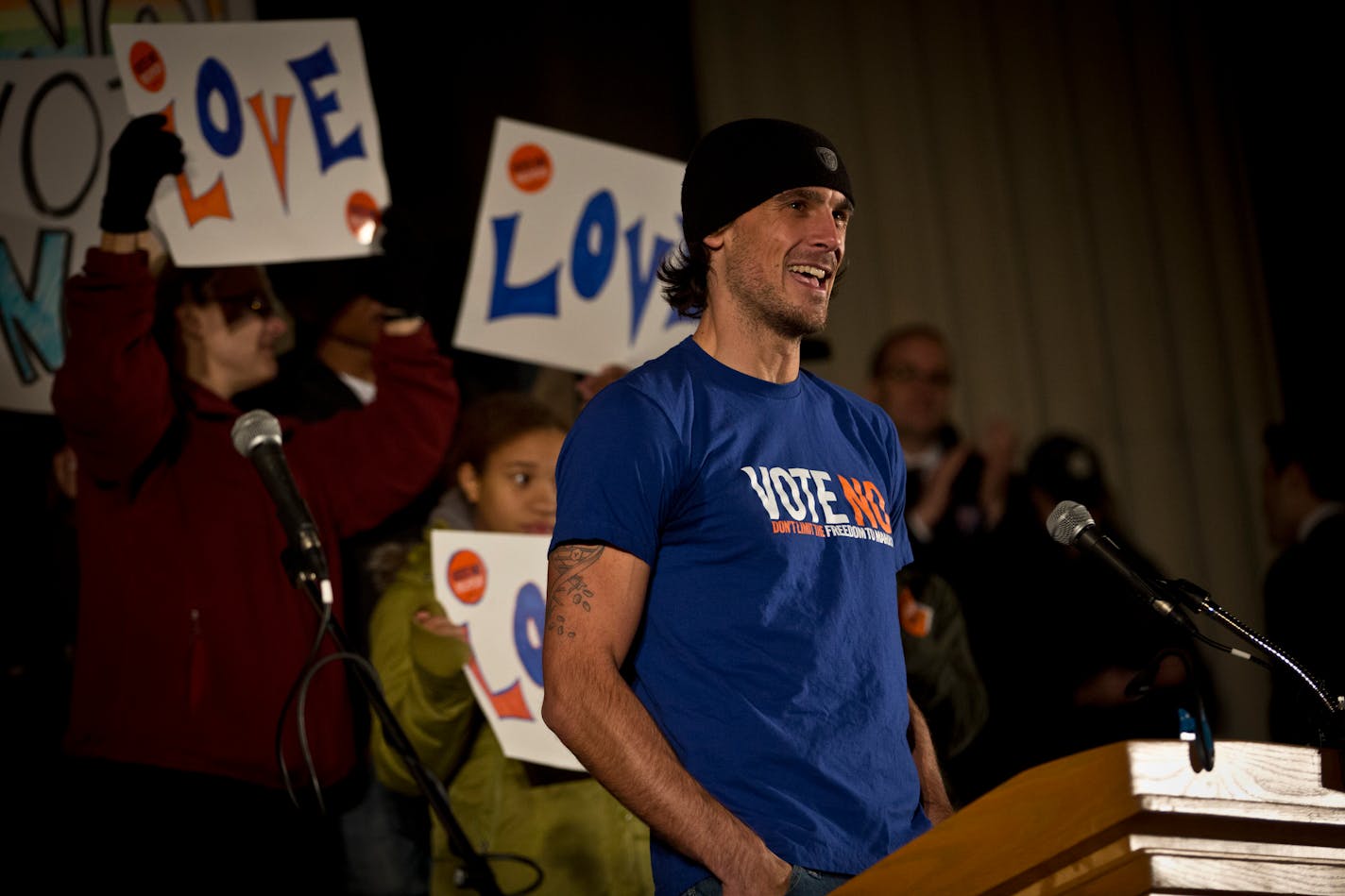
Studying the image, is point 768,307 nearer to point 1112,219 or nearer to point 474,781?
point 474,781

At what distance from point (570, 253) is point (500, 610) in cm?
94

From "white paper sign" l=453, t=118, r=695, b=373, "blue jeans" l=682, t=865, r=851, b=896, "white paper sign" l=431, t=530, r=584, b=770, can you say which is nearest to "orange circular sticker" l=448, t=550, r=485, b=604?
"white paper sign" l=431, t=530, r=584, b=770

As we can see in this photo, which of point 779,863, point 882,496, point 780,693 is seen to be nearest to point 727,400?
point 882,496

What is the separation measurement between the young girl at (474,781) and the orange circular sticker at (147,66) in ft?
3.57

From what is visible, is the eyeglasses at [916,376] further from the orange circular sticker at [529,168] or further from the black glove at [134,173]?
the black glove at [134,173]

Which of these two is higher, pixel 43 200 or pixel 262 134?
pixel 262 134

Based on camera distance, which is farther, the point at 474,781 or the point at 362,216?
the point at 362,216

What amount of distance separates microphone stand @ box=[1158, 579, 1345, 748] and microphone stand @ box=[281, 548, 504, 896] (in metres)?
1.09

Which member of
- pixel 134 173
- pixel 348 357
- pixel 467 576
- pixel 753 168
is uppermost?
pixel 134 173

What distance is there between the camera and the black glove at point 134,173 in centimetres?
274

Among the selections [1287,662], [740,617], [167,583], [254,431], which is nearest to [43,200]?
[167,583]

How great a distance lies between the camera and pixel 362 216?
3221 mm

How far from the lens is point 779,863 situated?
5.37 ft

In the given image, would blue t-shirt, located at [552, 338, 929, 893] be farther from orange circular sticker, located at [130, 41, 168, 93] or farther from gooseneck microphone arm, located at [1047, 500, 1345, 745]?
orange circular sticker, located at [130, 41, 168, 93]
